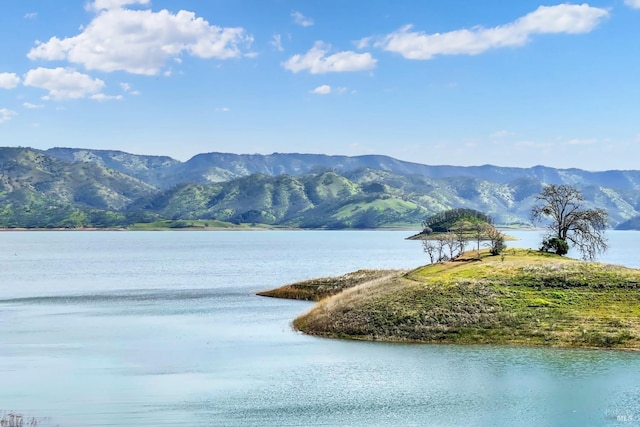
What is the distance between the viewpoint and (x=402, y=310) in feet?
319

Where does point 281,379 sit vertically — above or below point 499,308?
below

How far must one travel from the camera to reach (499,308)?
94938 millimetres

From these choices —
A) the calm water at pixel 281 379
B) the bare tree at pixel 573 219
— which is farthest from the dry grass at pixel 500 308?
the bare tree at pixel 573 219

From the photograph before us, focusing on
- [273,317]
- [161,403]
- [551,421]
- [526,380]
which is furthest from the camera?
[273,317]

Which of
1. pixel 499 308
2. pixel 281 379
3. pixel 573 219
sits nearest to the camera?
pixel 281 379

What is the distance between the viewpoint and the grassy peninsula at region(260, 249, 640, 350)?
87.9 metres

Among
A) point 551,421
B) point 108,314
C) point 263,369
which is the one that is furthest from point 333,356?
point 108,314

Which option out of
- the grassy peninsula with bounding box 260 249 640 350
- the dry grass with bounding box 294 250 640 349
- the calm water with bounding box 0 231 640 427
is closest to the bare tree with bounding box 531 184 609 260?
the dry grass with bounding box 294 250 640 349

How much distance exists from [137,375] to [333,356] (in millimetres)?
21821

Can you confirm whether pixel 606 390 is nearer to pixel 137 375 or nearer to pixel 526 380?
pixel 526 380

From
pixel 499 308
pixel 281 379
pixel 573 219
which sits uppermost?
pixel 573 219

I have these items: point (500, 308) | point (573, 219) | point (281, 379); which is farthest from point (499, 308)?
point (573, 219)

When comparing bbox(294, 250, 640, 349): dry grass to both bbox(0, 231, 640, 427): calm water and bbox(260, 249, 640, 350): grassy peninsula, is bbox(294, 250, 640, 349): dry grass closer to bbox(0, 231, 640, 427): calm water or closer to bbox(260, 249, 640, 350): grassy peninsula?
bbox(260, 249, 640, 350): grassy peninsula

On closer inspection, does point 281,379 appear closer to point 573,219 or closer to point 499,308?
point 499,308
